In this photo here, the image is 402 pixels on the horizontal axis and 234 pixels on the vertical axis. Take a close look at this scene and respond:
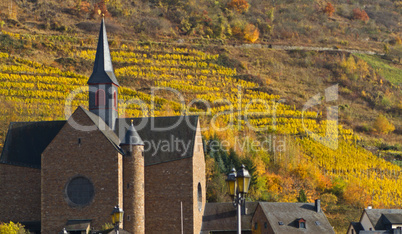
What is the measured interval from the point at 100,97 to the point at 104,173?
223 inches

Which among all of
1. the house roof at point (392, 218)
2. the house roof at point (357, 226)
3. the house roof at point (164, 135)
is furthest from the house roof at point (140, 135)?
the house roof at point (392, 218)

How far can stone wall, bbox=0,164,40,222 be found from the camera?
46.3 meters

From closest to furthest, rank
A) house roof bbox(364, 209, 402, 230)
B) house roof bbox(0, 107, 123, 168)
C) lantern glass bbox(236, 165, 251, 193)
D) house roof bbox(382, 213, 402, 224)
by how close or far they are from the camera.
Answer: lantern glass bbox(236, 165, 251, 193), house roof bbox(0, 107, 123, 168), house roof bbox(382, 213, 402, 224), house roof bbox(364, 209, 402, 230)

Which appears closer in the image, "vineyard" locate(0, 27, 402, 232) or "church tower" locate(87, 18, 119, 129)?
"church tower" locate(87, 18, 119, 129)

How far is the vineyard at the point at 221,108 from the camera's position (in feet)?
222

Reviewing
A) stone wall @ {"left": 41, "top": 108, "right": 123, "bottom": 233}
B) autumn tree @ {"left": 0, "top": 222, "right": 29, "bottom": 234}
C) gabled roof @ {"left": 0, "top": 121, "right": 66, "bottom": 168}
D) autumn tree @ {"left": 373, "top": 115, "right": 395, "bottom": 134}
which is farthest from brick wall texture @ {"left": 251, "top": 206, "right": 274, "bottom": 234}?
autumn tree @ {"left": 373, "top": 115, "right": 395, "bottom": 134}

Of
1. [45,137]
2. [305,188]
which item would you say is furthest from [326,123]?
[45,137]

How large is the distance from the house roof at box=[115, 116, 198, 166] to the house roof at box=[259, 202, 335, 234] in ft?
25.4

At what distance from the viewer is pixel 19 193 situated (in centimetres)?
4662

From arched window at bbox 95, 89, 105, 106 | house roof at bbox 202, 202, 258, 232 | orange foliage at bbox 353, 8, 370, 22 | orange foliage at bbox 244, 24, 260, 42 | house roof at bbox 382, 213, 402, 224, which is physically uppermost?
orange foliage at bbox 353, 8, 370, 22

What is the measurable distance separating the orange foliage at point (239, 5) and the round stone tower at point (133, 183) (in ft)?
301

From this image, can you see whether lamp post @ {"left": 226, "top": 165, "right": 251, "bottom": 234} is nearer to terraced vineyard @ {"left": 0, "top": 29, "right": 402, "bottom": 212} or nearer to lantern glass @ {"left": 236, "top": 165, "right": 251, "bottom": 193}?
lantern glass @ {"left": 236, "top": 165, "right": 251, "bottom": 193}

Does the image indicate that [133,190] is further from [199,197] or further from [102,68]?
[102,68]

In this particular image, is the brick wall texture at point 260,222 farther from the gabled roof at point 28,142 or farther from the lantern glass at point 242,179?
the lantern glass at point 242,179
